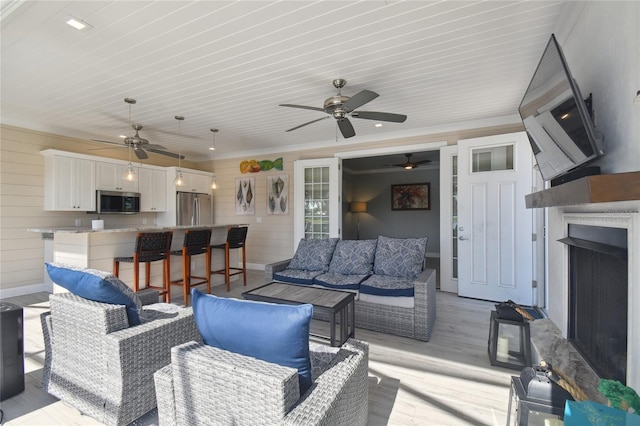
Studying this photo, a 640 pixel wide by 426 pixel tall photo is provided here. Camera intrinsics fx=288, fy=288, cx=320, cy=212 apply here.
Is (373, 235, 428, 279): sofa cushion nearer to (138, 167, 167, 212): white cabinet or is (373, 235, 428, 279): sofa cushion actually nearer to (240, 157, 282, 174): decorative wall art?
(240, 157, 282, 174): decorative wall art

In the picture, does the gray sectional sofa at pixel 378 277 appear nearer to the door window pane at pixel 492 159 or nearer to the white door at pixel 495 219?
the white door at pixel 495 219

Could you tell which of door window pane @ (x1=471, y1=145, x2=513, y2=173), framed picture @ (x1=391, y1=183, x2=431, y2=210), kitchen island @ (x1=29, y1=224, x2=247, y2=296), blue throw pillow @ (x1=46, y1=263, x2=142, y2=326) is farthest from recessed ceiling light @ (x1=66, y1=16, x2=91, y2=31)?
framed picture @ (x1=391, y1=183, x2=431, y2=210)

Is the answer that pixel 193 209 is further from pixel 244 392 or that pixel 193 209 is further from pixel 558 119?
pixel 558 119

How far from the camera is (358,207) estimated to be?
9.39 m

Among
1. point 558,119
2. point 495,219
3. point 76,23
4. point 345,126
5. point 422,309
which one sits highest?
point 76,23

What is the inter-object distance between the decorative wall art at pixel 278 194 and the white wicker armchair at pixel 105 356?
4.42m

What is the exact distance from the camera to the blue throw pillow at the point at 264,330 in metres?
1.16

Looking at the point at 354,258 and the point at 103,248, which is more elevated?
the point at 103,248

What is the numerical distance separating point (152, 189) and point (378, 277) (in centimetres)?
519

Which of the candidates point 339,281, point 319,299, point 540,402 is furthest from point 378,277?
point 540,402

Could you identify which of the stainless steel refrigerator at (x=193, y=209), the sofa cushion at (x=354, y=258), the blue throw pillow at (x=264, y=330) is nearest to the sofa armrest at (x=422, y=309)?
the sofa cushion at (x=354, y=258)

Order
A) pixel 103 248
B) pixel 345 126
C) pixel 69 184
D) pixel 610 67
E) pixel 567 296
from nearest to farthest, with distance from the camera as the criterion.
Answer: pixel 610 67 → pixel 567 296 → pixel 345 126 → pixel 103 248 → pixel 69 184

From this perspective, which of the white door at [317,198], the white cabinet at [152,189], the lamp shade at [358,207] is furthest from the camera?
the lamp shade at [358,207]

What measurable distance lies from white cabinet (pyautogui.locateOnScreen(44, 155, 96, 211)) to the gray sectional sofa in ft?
12.5
